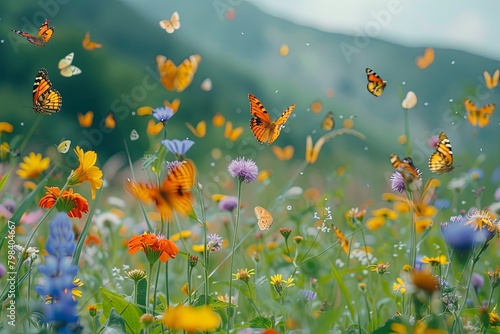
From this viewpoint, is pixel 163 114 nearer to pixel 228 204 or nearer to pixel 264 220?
pixel 264 220

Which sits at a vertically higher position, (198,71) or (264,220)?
(264,220)

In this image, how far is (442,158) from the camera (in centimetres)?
139

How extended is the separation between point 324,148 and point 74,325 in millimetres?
8617

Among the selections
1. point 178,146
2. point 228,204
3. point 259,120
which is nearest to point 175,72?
point 228,204

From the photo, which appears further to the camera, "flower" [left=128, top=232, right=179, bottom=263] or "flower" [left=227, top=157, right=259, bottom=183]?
"flower" [left=227, top=157, right=259, bottom=183]

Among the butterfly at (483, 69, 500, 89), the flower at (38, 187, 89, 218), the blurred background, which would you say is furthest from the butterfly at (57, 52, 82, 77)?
the blurred background

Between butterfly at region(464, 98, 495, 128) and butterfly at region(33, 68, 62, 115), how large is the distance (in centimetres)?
125

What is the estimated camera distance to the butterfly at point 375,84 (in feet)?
4.99

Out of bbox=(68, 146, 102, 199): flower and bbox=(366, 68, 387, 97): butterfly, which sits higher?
bbox=(68, 146, 102, 199): flower

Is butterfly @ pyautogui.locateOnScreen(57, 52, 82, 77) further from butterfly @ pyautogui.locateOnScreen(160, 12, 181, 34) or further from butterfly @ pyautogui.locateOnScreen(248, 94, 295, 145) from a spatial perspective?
butterfly @ pyautogui.locateOnScreen(248, 94, 295, 145)

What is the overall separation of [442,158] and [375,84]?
0.27 metres

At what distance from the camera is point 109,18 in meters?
10.6

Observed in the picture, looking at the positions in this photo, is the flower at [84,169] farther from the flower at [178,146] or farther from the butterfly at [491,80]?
the butterfly at [491,80]

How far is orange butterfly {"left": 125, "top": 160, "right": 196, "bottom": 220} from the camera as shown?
Answer: 2.79ft
